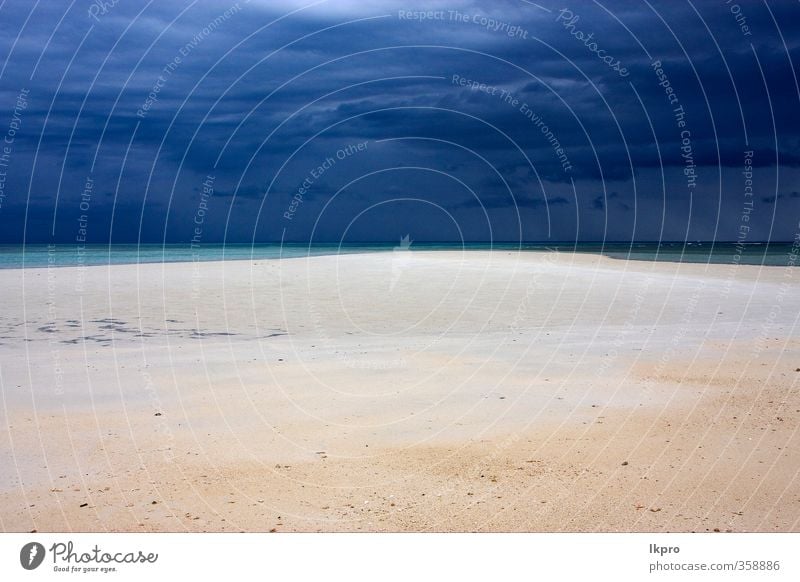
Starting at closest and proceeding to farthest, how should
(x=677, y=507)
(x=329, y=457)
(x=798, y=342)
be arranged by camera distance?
(x=677, y=507), (x=329, y=457), (x=798, y=342)

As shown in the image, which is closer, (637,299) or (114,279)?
(637,299)

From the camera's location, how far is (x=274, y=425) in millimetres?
8375

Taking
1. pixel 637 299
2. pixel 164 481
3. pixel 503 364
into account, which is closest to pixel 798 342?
pixel 503 364

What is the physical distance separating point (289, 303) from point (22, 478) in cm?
1489

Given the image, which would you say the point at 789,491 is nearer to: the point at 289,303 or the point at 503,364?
the point at 503,364

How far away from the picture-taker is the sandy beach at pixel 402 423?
239 inches

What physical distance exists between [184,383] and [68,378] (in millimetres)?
1989

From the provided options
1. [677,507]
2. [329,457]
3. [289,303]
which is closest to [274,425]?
[329,457]

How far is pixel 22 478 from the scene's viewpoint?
6770 mm

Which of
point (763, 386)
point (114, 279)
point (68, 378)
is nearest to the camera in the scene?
point (763, 386)

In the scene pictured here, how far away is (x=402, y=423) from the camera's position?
28.0 ft

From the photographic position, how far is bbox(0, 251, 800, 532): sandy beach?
608 cm

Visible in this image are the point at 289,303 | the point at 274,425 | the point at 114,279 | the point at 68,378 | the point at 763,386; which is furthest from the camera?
the point at 114,279

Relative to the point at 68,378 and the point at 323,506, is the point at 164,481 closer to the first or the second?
the point at 323,506
